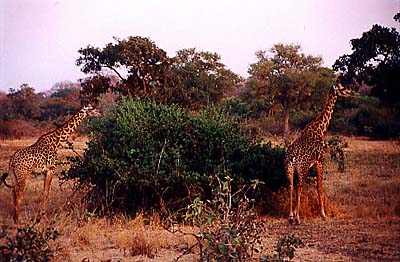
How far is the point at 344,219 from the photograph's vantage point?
7992 mm

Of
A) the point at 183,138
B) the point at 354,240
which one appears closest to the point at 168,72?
the point at 183,138

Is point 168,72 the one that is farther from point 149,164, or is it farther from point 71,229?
point 71,229

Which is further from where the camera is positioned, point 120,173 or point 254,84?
point 254,84

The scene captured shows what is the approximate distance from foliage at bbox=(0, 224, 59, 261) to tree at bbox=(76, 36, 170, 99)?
274 inches

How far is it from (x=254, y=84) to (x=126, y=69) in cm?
973

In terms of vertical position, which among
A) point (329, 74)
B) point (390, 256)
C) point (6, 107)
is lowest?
point (390, 256)

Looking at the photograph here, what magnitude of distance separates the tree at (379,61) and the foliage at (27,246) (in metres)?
5.71

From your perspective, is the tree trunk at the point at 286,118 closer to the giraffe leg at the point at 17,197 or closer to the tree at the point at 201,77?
the tree at the point at 201,77

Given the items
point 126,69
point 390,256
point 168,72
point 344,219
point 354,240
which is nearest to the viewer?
point 390,256

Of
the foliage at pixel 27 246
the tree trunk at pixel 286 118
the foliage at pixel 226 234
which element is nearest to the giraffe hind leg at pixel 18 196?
the foliage at pixel 27 246

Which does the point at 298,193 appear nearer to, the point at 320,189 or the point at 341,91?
the point at 320,189

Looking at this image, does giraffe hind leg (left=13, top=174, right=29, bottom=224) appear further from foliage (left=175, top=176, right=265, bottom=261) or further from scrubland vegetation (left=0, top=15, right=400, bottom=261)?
foliage (left=175, top=176, right=265, bottom=261)

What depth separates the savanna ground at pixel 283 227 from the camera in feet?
20.4

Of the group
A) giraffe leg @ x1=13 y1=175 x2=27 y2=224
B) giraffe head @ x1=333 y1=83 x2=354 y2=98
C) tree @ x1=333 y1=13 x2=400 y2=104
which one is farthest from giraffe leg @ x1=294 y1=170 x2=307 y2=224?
giraffe leg @ x1=13 y1=175 x2=27 y2=224
